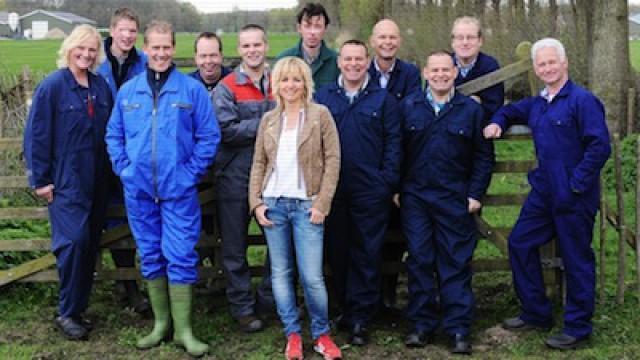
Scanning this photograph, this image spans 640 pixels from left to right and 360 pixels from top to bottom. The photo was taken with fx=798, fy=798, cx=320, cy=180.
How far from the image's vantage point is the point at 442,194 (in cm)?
547

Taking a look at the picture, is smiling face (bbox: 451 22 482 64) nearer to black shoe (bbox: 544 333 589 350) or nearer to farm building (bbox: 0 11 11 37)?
black shoe (bbox: 544 333 589 350)

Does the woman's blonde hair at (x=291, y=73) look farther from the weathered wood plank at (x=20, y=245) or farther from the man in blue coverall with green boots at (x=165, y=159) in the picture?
the weathered wood plank at (x=20, y=245)

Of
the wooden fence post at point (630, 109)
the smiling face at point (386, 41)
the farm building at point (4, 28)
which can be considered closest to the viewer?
the smiling face at point (386, 41)

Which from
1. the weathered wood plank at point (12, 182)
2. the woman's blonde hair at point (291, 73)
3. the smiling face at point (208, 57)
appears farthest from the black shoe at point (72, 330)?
the woman's blonde hair at point (291, 73)

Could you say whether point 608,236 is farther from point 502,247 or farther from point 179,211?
point 179,211

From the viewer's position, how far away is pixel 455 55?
6027mm

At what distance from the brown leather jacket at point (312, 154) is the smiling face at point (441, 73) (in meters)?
0.77

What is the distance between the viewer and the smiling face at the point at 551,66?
534cm

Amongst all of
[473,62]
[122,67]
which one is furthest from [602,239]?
[122,67]

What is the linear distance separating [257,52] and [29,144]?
5.57 ft

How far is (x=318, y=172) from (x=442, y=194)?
0.91 meters

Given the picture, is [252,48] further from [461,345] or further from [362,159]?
[461,345]

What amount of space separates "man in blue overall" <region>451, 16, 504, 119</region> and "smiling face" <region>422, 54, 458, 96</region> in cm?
45

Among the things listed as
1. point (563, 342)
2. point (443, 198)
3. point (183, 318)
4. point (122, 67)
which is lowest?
point (563, 342)
